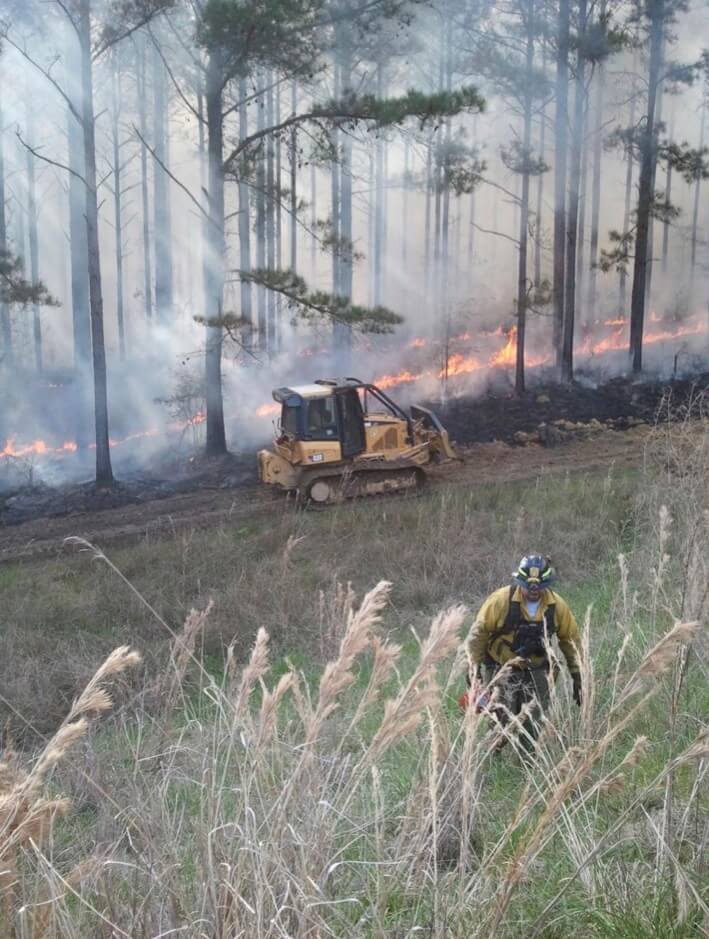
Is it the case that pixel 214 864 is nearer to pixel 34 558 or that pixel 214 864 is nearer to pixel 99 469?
pixel 34 558

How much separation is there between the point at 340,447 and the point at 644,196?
14664 millimetres

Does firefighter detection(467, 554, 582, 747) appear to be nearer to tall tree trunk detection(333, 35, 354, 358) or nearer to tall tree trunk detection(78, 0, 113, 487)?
tall tree trunk detection(78, 0, 113, 487)

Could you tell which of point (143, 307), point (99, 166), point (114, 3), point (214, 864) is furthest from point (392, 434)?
point (99, 166)

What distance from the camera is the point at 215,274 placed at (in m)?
18.5

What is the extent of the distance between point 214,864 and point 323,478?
39.7 ft

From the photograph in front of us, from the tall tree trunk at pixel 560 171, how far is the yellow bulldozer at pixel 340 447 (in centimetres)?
1069

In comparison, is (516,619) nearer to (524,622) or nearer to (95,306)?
(524,622)

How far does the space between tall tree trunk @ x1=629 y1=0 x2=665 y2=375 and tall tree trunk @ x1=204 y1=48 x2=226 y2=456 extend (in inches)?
456

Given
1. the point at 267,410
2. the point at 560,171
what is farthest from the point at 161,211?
the point at 560,171

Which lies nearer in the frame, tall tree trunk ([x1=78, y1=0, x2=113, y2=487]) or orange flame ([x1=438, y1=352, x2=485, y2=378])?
tall tree trunk ([x1=78, y1=0, x2=113, y2=487])

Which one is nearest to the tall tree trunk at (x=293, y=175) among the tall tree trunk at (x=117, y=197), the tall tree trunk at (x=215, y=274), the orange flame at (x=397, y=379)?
the tall tree trunk at (x=215, y=274)

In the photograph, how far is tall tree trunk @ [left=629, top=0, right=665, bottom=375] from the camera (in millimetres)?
24141

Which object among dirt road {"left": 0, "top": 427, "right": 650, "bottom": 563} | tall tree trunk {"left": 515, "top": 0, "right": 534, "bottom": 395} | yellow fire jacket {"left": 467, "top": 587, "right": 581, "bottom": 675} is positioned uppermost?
tall tree trunk {"left": 515, "top": 0, "right": 534, "bottom": 395}

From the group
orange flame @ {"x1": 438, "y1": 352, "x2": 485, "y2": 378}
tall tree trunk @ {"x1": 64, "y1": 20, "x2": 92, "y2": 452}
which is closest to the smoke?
orange flame @ {"x1": 438, "y1": 352, "x2": 485, "y2": 378}
